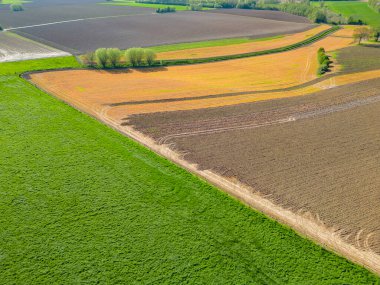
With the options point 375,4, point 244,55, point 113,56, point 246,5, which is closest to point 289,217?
point 113,56

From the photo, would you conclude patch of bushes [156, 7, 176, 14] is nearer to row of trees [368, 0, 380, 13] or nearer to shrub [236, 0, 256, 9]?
shrub [236, 0, 256, 9]

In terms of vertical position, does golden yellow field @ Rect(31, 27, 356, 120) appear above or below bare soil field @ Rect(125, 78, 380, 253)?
above

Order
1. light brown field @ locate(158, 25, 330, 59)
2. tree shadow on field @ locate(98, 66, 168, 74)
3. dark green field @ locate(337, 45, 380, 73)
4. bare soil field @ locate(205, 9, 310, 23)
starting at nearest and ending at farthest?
dark green field @ locate(337, 45, 380, 73) → tree shadow on field @ locate(98, 66, 168, 74) → light brown field @ locate(158, 25, 330, 59) → bare soil field @ locate(205, 9, 310, 23)

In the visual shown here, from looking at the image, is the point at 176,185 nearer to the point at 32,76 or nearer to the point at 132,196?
the point at 132,196

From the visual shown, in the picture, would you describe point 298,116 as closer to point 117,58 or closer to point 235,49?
point 117,58

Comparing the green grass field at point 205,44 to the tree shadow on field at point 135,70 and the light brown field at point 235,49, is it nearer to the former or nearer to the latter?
the light brown field at point 235,49

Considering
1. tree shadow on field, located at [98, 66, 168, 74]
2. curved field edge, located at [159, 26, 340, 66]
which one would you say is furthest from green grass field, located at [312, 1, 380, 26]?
tree shadow on field, located at [98, 66, 168, 74]

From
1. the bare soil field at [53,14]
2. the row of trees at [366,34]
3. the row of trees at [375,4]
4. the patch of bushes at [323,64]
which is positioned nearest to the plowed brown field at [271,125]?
the patch of bushes at [323,64]
